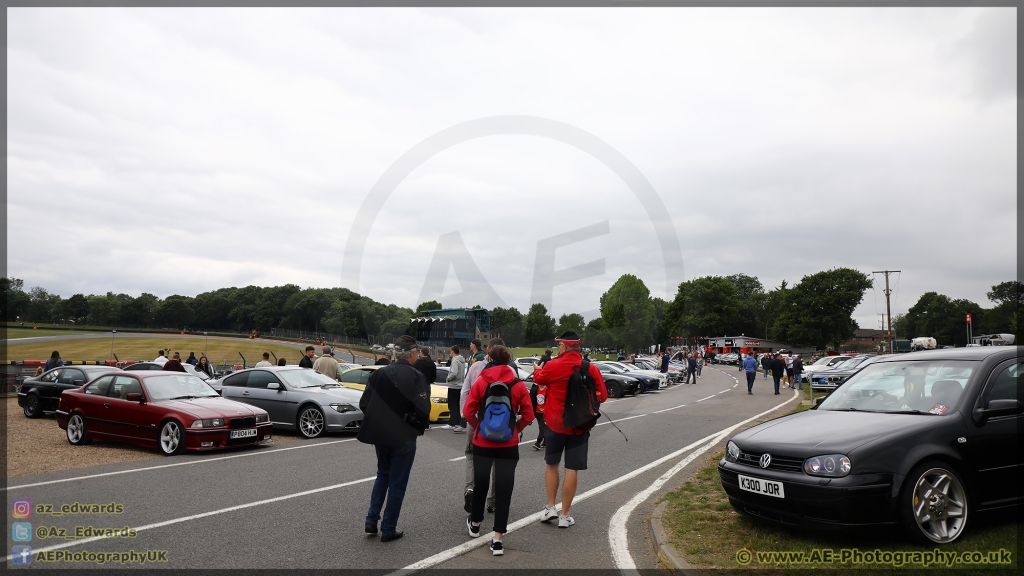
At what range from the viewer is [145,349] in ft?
198

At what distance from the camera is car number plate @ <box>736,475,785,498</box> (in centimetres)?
504

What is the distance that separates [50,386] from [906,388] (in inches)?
736

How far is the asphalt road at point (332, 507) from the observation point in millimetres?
4941

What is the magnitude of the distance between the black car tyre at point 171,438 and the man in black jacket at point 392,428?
643cm

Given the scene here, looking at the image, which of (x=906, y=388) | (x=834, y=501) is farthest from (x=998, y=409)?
(x=834, y=501)

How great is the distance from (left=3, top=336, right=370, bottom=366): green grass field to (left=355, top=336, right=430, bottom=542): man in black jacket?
43910mm

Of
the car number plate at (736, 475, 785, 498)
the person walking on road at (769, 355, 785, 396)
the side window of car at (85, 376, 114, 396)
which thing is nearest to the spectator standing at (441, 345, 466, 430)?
the side window of car at (85, 376, 114, 396)

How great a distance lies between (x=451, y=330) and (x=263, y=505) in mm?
26256

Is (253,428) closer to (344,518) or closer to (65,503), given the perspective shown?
(65,503)

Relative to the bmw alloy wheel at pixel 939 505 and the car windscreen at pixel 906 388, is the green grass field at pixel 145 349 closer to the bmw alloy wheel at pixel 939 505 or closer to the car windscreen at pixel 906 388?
the car windscreen at pixel 906 388

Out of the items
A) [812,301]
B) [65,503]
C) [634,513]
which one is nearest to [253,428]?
[65,503]

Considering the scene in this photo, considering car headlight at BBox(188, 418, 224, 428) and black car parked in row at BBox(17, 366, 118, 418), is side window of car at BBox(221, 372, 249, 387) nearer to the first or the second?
car headlight at BBox(188, 418, 224, 428)

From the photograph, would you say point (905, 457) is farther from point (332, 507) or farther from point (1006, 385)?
point (332, 507)

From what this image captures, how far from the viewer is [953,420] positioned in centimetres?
508
